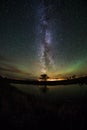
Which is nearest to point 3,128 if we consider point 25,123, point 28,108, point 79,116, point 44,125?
point 25,123

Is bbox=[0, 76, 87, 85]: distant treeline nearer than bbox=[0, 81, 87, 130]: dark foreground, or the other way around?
bbox=[0, 76, 87, 85]: distant treeline

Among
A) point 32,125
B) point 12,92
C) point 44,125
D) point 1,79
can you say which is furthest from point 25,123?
point 12,92

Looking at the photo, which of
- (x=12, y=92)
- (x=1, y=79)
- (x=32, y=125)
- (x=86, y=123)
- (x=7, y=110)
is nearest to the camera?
(x=86, y=123)

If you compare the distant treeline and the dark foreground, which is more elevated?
the distant treeline

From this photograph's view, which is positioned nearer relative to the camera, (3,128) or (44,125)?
(3,128)

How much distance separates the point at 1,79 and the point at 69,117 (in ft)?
19.3

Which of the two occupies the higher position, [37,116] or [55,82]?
[55,82]

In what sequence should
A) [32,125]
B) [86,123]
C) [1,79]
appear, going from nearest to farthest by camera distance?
[86,123]
[1,79]
[32,125]

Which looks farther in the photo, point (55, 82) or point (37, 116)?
point (37, 116)

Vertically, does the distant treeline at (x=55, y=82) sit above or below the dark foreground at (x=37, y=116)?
above

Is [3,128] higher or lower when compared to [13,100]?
lower

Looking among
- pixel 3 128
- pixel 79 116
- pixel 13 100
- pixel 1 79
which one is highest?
pixel 1 79

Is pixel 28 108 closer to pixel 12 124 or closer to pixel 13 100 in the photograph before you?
pixel 13 100

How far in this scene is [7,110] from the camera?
14289 millimetres
